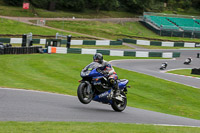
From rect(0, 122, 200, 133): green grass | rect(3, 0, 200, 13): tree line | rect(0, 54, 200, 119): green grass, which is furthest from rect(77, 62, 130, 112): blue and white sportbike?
rect(3, 0, 200, 13): tree line

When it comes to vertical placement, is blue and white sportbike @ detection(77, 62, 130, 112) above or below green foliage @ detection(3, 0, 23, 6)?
below

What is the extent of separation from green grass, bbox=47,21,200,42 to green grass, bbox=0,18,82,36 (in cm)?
492

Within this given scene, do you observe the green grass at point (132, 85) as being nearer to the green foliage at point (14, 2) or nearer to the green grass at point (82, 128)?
the green grass at point (82, 128)

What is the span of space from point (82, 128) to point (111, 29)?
161 feet

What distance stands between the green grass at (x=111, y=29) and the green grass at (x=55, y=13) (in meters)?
5.86

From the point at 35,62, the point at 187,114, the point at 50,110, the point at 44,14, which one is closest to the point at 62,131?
the point at 50,110

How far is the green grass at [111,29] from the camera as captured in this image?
5238 centimetres

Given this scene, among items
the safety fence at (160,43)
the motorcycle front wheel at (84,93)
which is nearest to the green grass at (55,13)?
the safety fence at (160,43)

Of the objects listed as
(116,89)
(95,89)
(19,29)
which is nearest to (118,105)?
(116,89)

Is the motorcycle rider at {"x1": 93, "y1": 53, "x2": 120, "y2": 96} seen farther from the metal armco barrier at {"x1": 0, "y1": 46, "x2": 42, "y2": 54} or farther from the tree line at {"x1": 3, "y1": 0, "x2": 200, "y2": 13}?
the tree line at {"x1": 3, "y1": 0, "x2": 200, "y2": 13}

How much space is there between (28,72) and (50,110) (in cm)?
1106

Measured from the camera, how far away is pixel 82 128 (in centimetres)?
787

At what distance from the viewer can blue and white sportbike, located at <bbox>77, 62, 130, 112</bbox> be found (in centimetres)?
1045

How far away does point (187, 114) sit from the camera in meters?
13.9
